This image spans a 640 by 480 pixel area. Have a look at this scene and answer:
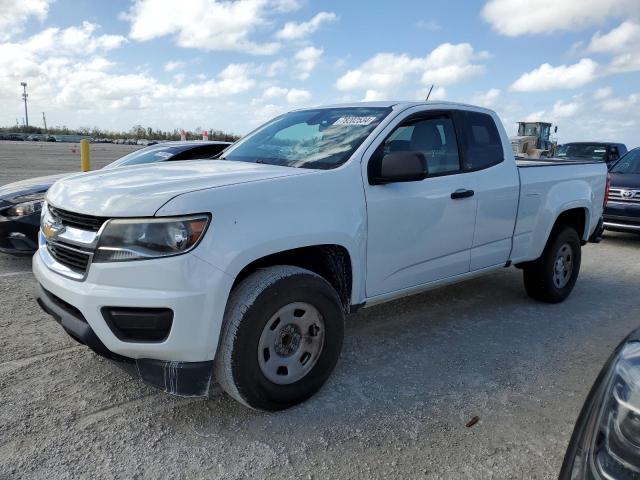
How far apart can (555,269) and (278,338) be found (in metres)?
3.29

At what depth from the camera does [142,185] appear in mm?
2676

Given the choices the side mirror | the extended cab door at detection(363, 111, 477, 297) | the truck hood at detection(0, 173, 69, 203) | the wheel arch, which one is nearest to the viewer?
the wheel arch

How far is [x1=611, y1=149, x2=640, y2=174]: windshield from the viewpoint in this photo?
9298 mm

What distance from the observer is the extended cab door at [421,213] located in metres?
3.27

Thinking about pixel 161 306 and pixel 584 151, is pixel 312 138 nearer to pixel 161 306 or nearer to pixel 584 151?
pixel 161 306

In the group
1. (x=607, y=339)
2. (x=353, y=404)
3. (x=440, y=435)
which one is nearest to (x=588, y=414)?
(x=440, y=435)

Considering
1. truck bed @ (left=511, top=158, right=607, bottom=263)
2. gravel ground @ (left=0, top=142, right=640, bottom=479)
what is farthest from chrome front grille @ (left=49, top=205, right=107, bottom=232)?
truck bed @ (left=511, top=158, right=607, bottom=263)

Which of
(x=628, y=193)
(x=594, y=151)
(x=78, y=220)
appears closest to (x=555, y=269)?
Result: (x=78, y=220)

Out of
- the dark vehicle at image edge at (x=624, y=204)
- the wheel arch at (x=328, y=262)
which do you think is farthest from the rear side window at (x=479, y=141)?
the dark vehicle at image edge at (x=624, y=204)

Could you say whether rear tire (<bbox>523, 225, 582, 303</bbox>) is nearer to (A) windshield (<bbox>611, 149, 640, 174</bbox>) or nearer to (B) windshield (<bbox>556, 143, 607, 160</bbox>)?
(A) windshield (<bbox>611, 149, 640, 174</bbox>)

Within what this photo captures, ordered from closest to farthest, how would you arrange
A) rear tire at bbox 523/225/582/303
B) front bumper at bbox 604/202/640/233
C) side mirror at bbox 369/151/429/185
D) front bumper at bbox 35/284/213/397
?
front bumper at bbox 35/284/213/397 < side mirror at bbox 369/151/429/185 < rear tire at bbox 523/225/582/303 < front bumper at bbox 604/202/640/233

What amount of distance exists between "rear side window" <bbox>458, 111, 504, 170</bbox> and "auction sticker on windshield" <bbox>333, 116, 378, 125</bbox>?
902mm

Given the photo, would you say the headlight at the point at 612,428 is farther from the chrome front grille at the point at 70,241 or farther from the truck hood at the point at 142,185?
the chrome front grille at the point at 70,241

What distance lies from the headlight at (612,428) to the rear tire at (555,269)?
3.39 metres
